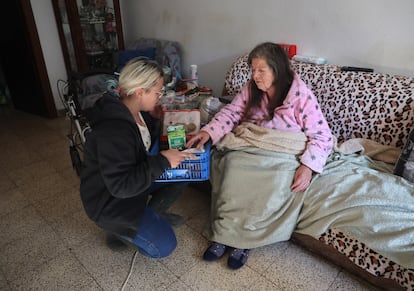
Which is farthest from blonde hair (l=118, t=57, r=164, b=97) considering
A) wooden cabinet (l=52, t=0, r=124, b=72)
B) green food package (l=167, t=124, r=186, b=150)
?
wooden cabinet (l=52, t=0, r=124, b=72)

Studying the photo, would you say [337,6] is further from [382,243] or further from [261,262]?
[261,262]

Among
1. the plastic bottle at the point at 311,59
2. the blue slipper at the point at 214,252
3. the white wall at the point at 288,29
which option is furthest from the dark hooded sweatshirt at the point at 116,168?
the white wall at the point at 288,29

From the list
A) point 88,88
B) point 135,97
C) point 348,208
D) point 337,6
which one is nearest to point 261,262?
point 348,208

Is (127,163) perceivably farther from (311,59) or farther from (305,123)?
(311,59)

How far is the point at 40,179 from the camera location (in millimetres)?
2279

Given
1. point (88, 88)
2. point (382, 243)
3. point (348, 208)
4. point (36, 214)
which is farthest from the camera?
point (88, 88)

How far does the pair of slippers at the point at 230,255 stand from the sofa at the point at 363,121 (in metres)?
0.30

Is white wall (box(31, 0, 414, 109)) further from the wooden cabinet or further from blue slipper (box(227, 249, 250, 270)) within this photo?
blue slipper (box(227, 249, 250, 270))

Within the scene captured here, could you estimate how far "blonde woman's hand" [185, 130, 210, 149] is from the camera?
59.2 inches

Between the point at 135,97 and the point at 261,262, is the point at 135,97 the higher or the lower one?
the higher one

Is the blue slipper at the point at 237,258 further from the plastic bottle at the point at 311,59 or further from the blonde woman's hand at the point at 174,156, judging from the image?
the plastic bottle at the point at 311,59

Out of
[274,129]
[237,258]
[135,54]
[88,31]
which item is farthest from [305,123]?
[88,31]

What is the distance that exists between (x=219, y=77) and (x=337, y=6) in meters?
1.22

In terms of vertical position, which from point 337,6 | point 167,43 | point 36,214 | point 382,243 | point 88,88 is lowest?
point 36,214
